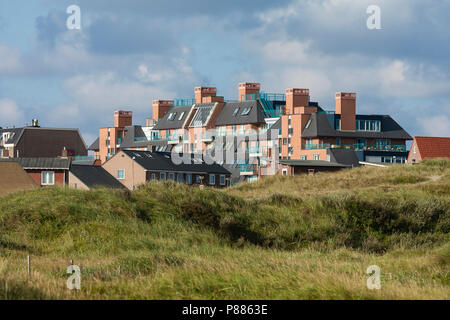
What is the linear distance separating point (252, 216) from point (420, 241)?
30.6ft

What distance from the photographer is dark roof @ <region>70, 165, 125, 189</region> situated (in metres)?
86.0

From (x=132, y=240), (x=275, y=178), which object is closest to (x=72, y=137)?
(x=275, y=178)

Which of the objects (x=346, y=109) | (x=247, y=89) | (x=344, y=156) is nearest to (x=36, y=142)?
(x=247, y=89)

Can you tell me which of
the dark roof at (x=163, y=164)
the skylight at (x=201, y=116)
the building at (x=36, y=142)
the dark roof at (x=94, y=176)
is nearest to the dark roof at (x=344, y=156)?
the dark roof at (x=163, y=164)

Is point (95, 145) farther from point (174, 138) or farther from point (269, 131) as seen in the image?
point (269, 131)

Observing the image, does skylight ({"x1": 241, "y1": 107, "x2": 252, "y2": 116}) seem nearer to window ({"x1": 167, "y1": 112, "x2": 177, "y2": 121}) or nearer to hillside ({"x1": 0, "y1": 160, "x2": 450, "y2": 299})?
window ({"x1": 167, "y1": 112, "x2": 177, "y2": 121})

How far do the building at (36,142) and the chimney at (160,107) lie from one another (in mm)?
14629

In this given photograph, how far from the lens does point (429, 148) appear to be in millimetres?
102938

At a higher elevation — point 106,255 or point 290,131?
point 290,131

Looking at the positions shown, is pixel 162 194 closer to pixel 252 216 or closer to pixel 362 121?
pixel 252 216

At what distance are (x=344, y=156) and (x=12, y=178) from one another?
49559mm

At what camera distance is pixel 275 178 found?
76000 mm

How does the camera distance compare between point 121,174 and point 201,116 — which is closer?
point 121,174

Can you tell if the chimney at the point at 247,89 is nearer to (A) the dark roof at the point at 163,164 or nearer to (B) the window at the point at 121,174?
(A) the dark roof at the point at 163,164
